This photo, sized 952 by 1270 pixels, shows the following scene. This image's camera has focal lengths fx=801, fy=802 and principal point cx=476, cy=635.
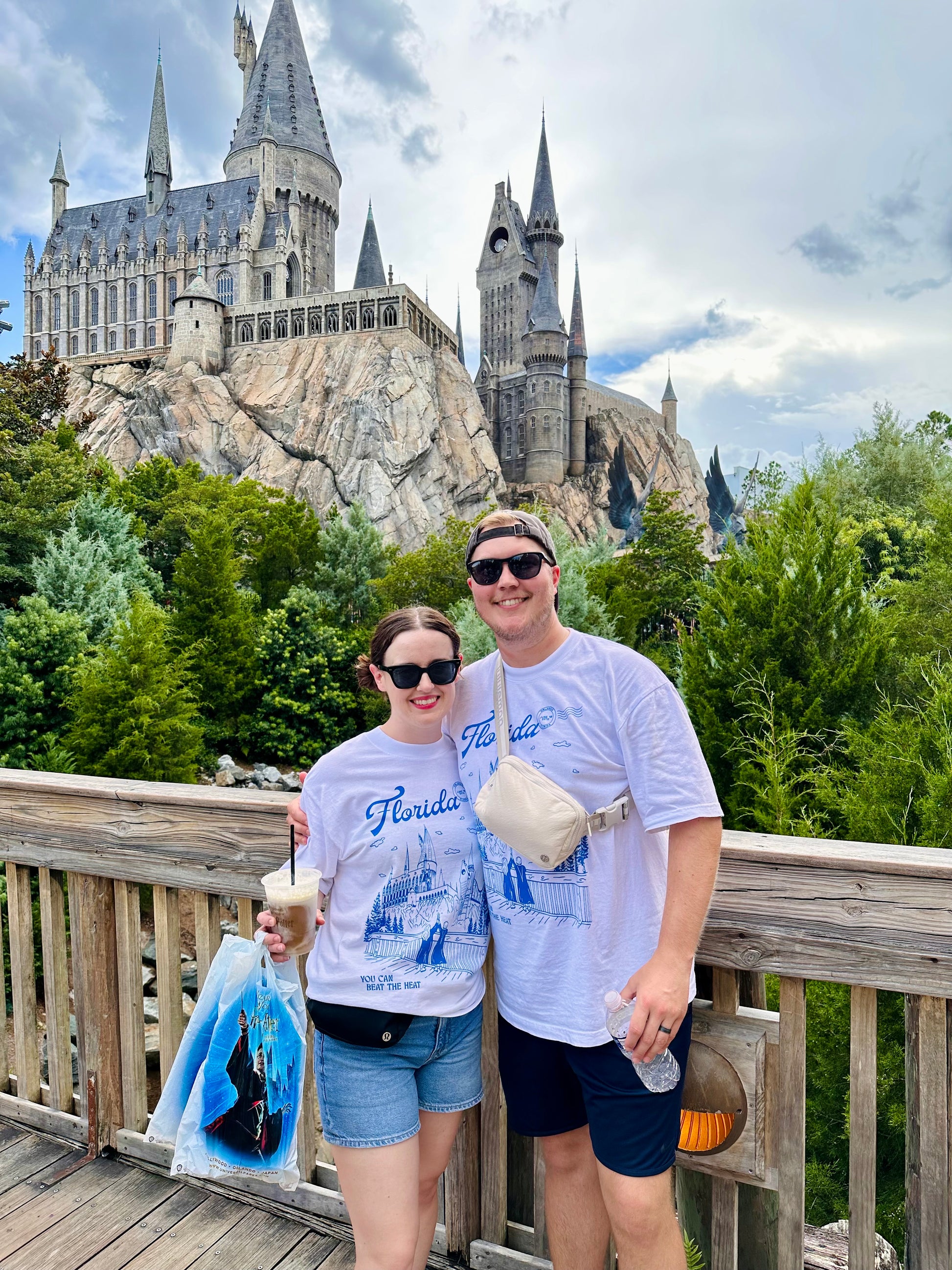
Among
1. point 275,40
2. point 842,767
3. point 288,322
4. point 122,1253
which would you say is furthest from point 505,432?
point 122,1253

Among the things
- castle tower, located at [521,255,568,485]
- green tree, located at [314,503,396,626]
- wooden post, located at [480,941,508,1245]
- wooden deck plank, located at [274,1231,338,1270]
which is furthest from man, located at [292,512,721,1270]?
castle tower, located at [521,255,568,485]

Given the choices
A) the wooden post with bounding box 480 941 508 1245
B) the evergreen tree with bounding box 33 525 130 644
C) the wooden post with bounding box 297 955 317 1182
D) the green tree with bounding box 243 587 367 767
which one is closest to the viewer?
the wooden post with bounding box 480 941 508 1245

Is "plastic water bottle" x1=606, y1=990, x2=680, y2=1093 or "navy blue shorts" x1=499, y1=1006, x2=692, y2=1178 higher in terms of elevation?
"plastic water bottle" x1=606, y1=990, x2=680, y2=1093

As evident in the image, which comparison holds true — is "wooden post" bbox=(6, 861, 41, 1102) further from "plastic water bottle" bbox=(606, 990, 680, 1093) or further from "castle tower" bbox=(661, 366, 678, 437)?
"castle tower" bbox=(661, 366, 678, 437)

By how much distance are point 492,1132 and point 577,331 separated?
7952cm

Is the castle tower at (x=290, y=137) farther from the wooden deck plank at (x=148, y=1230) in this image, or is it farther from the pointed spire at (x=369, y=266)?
the wooden deck plank at (x=148, y=1230)

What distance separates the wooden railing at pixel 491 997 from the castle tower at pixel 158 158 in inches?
3103

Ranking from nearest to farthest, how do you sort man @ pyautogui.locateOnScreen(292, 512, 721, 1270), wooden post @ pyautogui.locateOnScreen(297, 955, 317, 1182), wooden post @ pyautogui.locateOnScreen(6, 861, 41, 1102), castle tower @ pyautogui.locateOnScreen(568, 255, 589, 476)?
man @ pyautogui.locateOnScreen(292, 512, 721, 1270) → wooden post @ pyautogui.locateOnScreen(297, 955, 317, 1182) → wooden post @ pyautogui.locateOnScreen(6, 861, 41, 1102) → castle tower @ pyautogui.locateOnScreen(568, 255, 589, 476)

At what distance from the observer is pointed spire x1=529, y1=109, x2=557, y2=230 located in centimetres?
8206

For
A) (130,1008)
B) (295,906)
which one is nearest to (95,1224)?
(130,1008)

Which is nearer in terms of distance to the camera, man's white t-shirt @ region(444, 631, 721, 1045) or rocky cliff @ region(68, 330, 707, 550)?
man's white t-shirt @ region(444, 631, 721, 1045)

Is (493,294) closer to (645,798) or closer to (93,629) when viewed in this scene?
(93,629)

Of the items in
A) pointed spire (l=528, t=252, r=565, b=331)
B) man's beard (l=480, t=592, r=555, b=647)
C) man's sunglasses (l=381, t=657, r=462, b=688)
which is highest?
pointed spire (l=528, t=252, r=565, b=331)

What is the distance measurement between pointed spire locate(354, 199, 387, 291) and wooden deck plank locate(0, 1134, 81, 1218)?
6296 centimetres
